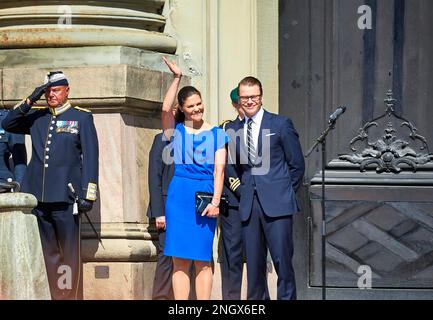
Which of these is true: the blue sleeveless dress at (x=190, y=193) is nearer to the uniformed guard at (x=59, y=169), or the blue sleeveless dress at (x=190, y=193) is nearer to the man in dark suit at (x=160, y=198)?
the man in dark suit at (x=160, y=198)

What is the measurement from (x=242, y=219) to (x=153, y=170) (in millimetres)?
1113

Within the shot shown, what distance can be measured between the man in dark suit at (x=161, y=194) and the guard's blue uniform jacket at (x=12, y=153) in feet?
3.72

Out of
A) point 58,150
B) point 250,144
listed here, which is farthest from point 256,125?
point 58,150

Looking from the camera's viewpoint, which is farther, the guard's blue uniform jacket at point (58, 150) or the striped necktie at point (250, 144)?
the guard's blue uniform jacket at point (58, 150)

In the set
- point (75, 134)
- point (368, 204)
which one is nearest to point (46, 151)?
point (75, 134)

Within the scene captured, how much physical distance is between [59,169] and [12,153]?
2.11ft

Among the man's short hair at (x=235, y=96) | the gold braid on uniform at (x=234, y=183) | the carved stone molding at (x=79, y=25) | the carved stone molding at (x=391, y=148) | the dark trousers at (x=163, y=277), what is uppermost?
the carved stone molding at (x=79, y=25)

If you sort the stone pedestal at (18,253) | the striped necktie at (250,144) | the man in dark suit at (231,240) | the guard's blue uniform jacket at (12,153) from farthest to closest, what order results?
the guard's blue uniform jacket at (12,153) → the man in dark suit at (231,240) → the striped necktie at (250,144) → the stone pedestal at (18,253)

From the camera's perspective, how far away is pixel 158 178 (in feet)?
58.7

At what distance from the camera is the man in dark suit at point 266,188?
56.0 ft

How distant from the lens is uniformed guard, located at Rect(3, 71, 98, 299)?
17.4 m

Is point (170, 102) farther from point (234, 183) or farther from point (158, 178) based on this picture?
point (234, 183)

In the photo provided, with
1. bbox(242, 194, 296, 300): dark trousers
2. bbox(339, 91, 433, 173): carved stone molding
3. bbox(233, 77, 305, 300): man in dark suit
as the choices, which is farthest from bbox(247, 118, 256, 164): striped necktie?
bbox(339, 91, 433, 173): carved stone molding

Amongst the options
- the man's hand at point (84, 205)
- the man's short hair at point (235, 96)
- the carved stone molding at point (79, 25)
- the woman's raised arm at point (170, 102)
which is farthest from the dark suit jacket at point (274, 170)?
the carved stone molding at point (79, 25)
